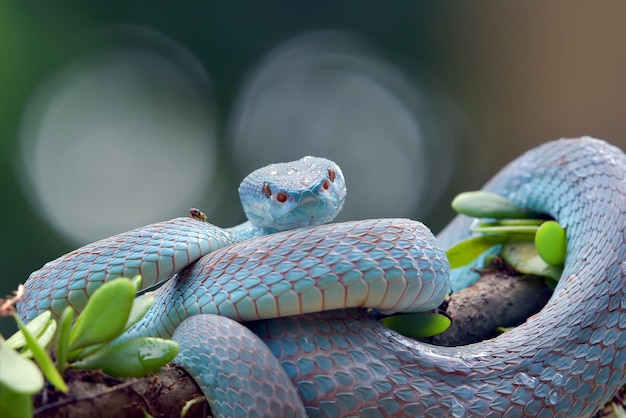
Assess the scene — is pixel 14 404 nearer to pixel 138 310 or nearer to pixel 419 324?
pixel 138 310

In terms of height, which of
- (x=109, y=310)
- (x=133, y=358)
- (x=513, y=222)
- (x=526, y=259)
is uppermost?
(x=109, y=310)

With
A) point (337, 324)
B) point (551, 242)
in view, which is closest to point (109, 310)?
point (337, 324)

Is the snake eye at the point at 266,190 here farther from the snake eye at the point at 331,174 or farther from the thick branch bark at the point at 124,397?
the thick branch bark at the point at 124,397

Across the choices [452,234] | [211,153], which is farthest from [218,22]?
[452,234]

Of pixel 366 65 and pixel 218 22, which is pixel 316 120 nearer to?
pixel 366 65

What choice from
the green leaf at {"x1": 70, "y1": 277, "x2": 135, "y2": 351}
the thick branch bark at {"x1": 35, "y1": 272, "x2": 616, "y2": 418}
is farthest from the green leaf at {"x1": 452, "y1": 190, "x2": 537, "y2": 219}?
the green leaf at {"x1": 70, "y1": 277, "x2": 135, "y2": 351}

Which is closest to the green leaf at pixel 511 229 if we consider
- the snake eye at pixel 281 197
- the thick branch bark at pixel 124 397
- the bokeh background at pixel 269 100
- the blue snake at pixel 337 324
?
the blue snake at pixel 337 324

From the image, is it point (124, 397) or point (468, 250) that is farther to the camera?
point (468, 250)
